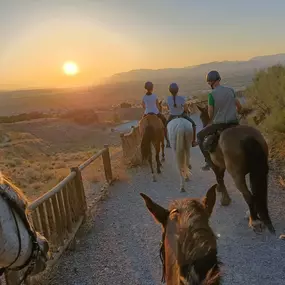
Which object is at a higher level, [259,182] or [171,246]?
[171,246]

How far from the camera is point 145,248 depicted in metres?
6.41

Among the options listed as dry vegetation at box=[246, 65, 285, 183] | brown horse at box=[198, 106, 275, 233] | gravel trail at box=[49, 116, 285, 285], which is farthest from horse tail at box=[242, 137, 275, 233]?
dry vegetation at box=[246, 65, 285, 183]

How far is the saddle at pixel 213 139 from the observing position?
7.08 m

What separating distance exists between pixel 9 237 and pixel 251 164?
485 centimetres

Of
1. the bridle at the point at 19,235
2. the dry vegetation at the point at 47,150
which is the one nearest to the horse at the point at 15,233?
the bridle at the point at 19,235

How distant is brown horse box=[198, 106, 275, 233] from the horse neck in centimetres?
470

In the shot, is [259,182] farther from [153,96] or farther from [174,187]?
[153,96]

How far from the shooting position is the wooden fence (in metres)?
5.64

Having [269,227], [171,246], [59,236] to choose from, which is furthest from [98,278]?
[171,246]

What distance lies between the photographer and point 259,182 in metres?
6.09

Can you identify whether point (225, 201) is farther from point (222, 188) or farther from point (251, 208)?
point (251, 208)

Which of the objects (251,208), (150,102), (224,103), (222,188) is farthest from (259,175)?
(150,102)

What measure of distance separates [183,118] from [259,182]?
3.68m

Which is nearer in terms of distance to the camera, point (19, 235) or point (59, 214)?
point (19, 235)
